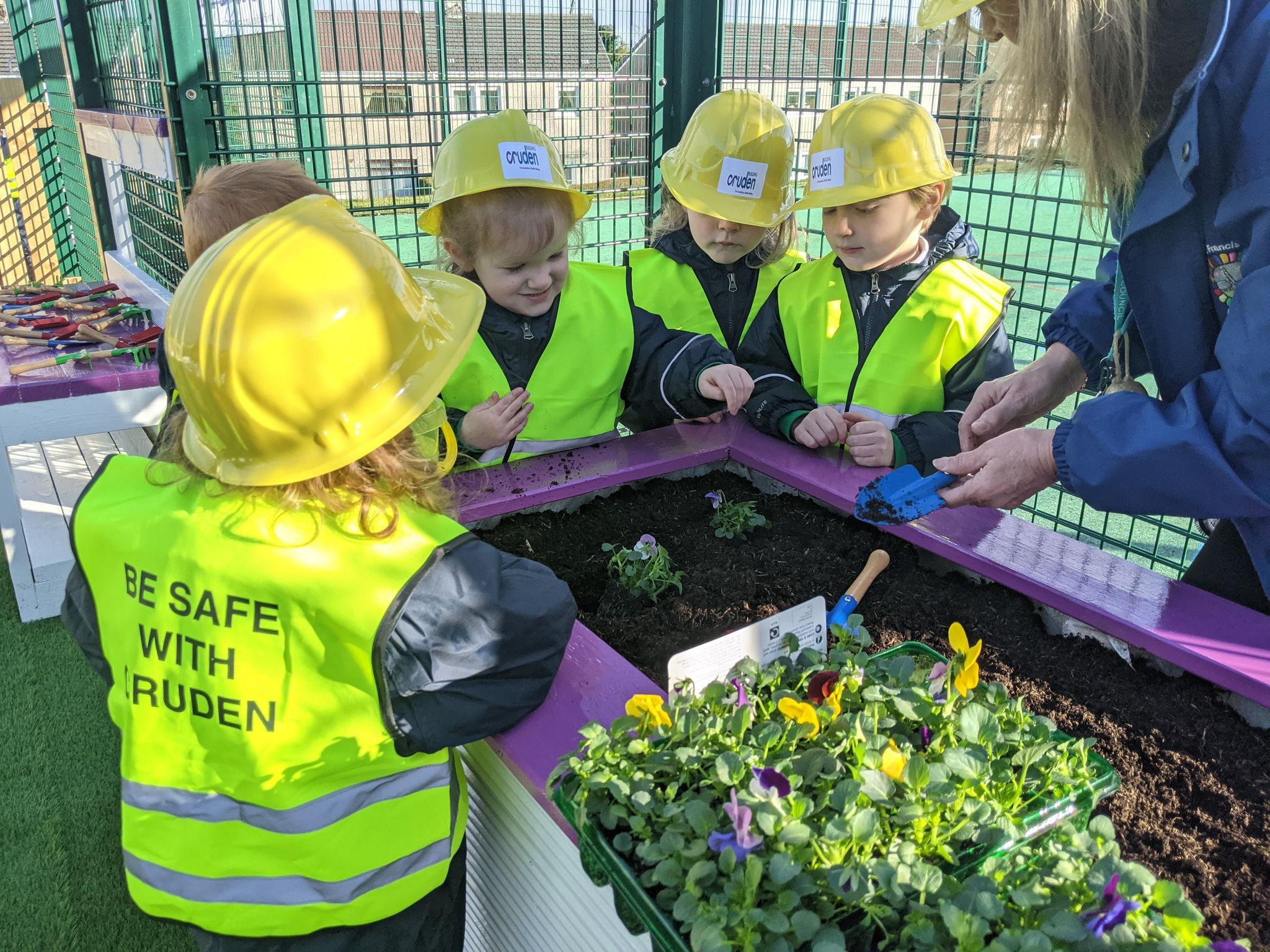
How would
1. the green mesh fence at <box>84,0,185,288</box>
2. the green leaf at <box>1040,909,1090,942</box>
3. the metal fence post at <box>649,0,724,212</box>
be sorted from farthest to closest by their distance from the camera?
1. the metal fence post at <box>649,0,724,212</box>
2. the green mesh fence at <box>84,0,185,288</box>
3. the green leaf at <box>1040,909,1090,942</box>

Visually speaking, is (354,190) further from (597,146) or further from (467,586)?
(467,586)

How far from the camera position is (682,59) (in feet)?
11.8

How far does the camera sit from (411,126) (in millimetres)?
3654

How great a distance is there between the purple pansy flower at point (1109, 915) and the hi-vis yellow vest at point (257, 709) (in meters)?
0.74

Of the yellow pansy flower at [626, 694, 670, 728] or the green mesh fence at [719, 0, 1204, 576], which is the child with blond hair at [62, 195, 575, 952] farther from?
the green mesh fence at [719, 0, 1204, 576]

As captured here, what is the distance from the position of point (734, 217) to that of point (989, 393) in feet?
3.30

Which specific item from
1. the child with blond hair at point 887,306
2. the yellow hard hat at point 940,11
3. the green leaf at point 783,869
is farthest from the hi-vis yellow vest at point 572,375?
the green leaf at point 783,869

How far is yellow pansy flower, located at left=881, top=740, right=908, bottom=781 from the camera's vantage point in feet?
2.92

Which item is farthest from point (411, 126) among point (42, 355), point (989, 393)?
point (989, 393)

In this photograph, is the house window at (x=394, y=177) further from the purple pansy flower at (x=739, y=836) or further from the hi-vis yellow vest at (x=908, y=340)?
the purple pansy flower at (x=739, y=836)

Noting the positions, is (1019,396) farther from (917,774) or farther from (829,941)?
(829,941)

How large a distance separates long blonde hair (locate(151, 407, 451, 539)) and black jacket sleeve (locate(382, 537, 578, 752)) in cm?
10

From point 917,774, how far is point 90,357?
3108mm

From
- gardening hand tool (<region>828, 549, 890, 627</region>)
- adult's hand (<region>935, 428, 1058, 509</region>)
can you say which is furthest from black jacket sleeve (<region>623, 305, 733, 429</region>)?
adult's hand (<region>935, 428, 1058, 509</region>)
